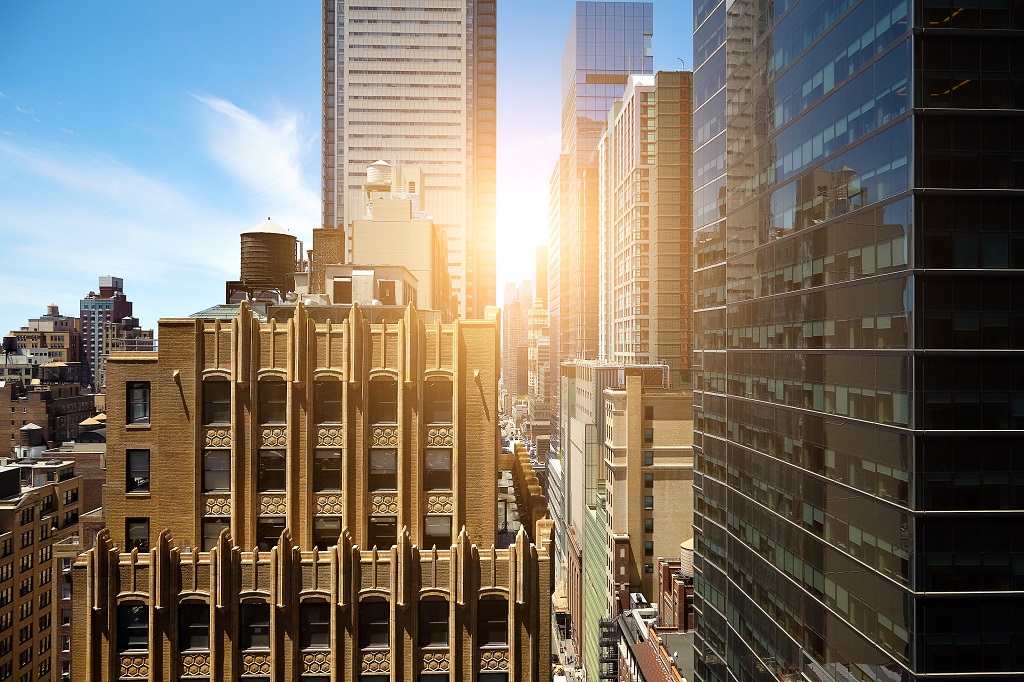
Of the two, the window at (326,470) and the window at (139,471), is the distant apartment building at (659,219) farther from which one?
the window at (139,471)

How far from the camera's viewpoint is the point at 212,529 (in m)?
28.3

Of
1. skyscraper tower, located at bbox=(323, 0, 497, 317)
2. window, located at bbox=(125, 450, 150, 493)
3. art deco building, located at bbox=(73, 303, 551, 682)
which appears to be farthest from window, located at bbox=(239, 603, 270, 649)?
skyscraper tower, located at bbox=(323, 0, 497, 317)

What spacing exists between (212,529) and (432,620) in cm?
1116

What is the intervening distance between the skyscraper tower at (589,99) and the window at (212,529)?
453 ft

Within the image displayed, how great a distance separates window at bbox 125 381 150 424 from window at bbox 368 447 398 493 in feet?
35.6

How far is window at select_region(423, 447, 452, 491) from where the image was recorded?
2933cm

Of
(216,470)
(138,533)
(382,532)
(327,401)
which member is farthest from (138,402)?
(382,532)

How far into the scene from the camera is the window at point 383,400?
95.7ft

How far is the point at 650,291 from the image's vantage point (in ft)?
334

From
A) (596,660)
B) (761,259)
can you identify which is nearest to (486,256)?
(596,660)

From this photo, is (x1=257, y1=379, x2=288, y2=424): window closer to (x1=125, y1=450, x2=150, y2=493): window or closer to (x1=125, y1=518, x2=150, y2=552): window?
(x1=125, y1=450, x2=150, y2=493): window

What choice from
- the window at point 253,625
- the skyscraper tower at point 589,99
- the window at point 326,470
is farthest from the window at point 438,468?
the skyscraper tower at point 589,99

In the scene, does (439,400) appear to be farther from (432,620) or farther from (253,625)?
(253,625)

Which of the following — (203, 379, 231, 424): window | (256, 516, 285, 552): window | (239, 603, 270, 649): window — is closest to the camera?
(239, 603, 270, 649): window
